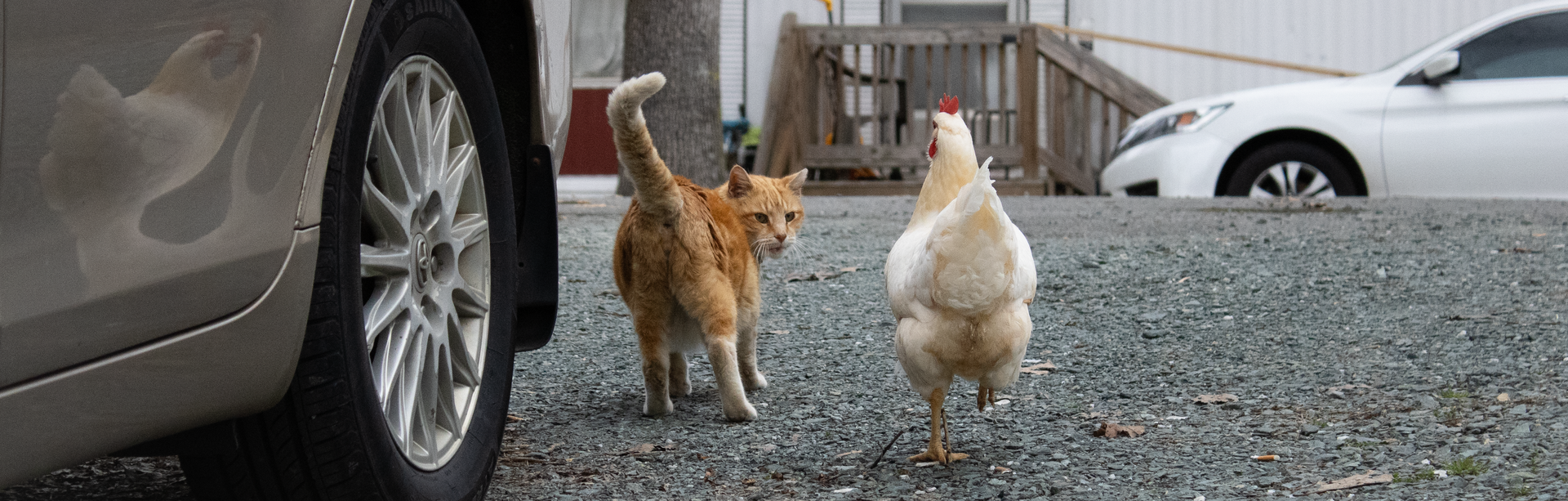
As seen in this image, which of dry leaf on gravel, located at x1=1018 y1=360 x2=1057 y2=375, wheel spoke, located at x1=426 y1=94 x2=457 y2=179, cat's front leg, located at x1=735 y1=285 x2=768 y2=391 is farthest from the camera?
dry leaf on gravel, located at x1=1018 y1=360 x2=1057 y2=375

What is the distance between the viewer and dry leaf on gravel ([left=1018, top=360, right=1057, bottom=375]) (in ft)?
12.8

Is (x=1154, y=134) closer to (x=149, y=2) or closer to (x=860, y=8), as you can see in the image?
(x=860, y=8)

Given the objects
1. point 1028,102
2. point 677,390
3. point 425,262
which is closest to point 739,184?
point 677,390

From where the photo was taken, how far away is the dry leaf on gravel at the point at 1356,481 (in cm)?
262

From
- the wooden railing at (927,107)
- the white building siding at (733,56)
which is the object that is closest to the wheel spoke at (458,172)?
the wooden railing at (927,107)

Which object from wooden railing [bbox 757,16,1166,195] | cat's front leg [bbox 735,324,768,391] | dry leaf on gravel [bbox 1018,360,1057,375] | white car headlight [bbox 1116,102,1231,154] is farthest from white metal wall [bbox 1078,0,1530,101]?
cat's front leg [bbox 735,324,768,391]

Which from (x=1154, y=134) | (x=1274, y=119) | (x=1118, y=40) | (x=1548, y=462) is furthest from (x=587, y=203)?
(x=1548, y=462)

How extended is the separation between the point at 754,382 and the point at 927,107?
874 centimetres

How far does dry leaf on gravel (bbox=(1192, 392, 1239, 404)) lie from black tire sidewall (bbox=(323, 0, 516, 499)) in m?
1.94

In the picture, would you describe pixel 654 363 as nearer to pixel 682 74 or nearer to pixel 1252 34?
pixel 682 74

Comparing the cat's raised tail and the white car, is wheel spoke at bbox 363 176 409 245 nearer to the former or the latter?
the cat's raised tail

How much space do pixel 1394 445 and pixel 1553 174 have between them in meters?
7.52

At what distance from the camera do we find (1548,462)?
2.70m

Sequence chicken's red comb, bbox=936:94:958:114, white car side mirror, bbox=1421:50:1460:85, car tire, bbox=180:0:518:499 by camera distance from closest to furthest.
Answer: car tire, bbox=180:0:518:499 < chicken's red comb, bbox=936:94:958:114 < white car side mirror, bbox=1421:50:1460:85
